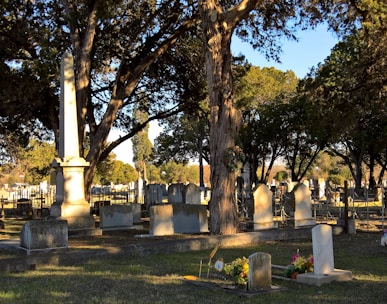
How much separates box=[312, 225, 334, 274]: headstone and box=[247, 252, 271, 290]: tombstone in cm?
113

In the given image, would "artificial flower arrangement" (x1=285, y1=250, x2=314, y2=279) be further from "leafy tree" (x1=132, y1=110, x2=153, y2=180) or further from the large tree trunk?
"leafy tree" (x1=132, y1=110, x2=153, y2=180)

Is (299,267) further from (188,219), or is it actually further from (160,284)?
(188,219)

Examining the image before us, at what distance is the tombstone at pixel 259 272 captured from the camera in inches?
279

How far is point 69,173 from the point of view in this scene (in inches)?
626

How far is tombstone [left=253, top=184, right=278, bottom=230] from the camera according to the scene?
15.2m

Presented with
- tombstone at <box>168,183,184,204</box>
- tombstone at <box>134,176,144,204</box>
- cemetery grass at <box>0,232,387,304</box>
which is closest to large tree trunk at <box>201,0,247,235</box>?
cemetery grass at <box>0,232,387,304</box>

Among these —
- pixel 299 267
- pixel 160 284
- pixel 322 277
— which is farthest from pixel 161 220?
pixel 322 277

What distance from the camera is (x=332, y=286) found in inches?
298

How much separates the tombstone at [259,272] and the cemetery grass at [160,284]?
26cm

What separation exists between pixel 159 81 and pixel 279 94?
20.7 metres

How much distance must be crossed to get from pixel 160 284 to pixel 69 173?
29.5 feet

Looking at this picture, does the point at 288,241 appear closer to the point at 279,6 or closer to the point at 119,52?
the point at 279,6

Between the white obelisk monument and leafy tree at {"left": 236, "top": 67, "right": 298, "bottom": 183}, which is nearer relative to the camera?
the white obelisk monument

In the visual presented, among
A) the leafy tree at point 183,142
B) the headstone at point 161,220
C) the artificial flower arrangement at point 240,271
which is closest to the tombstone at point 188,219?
the headstone at point 161,220
